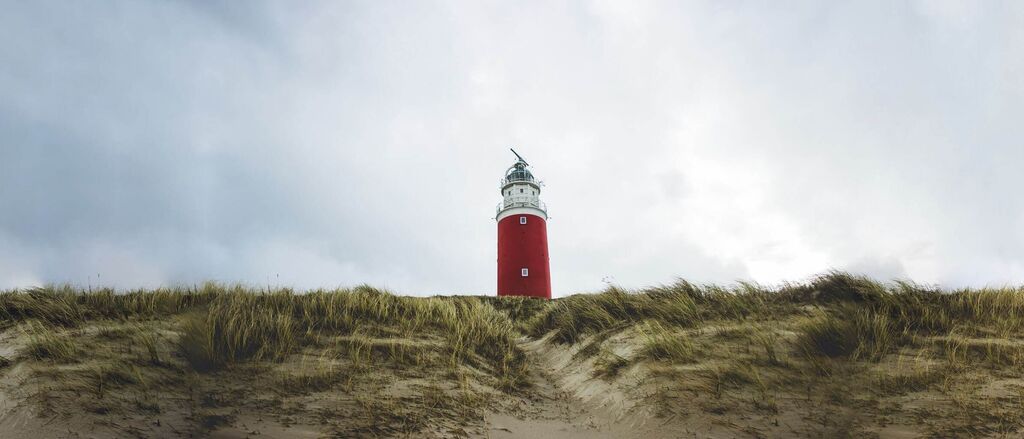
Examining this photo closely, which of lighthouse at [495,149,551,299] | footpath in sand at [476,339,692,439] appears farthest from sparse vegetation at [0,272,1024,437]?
lighthouse at [495,149,551,299]

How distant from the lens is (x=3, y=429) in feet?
15.2

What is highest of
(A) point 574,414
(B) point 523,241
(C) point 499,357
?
(B) point 523,241

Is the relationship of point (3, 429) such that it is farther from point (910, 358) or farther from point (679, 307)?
point (910, 358)

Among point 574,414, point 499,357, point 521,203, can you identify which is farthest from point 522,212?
point 574,414

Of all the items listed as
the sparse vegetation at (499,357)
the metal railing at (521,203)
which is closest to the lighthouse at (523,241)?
the metal railing at (521,203)

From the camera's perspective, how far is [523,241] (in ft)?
91.6

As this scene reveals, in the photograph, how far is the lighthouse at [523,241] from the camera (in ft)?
88.3

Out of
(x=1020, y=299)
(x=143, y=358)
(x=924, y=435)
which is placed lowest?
(x=924, y=435)

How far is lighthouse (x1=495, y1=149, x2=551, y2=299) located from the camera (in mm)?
26922

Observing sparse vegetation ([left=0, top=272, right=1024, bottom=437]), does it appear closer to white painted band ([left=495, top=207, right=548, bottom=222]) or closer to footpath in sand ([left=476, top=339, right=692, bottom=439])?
footpath in sand ([left=476, top=339, right=692, bottom=439])

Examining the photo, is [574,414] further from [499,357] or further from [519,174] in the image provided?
[519,174]

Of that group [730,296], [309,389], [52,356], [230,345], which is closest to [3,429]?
[52,356]

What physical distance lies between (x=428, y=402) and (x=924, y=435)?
4893 mm

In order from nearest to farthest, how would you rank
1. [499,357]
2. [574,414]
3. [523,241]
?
[574,414]
[499,357]
[523,241]
